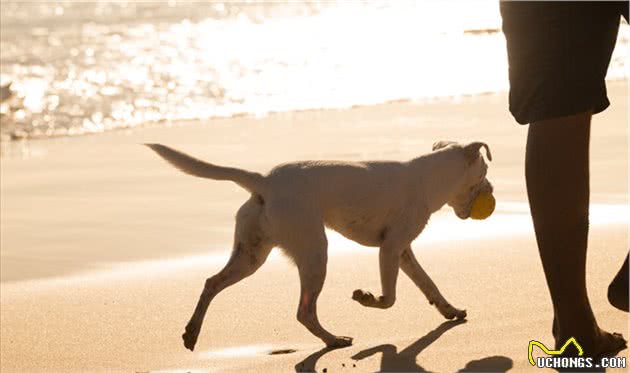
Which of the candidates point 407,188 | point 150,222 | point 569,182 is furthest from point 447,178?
point 150,222

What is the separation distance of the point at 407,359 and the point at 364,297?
39 cm

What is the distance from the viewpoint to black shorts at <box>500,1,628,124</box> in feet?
13.1

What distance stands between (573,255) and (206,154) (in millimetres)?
6348

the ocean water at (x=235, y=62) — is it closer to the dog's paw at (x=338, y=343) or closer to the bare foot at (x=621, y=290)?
the dog's paw at (x=338, y=343)

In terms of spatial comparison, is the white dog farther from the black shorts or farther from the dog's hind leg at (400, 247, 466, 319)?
the black shorts

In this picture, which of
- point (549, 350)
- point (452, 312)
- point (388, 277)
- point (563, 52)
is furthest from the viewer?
point (452, 312)

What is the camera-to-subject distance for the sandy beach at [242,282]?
15.8ft

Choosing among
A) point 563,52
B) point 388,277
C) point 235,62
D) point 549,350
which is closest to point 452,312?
point 388,277

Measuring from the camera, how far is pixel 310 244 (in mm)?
4719

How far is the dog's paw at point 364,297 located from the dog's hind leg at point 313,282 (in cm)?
14

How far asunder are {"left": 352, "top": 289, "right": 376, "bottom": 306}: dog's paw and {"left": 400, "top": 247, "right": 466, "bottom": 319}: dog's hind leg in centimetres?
40

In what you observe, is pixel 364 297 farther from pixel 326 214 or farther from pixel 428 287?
pixel 428 287

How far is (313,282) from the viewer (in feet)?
15.6

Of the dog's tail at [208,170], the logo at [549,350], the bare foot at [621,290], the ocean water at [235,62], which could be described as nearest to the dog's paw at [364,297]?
the dog's tail at [208,170]
